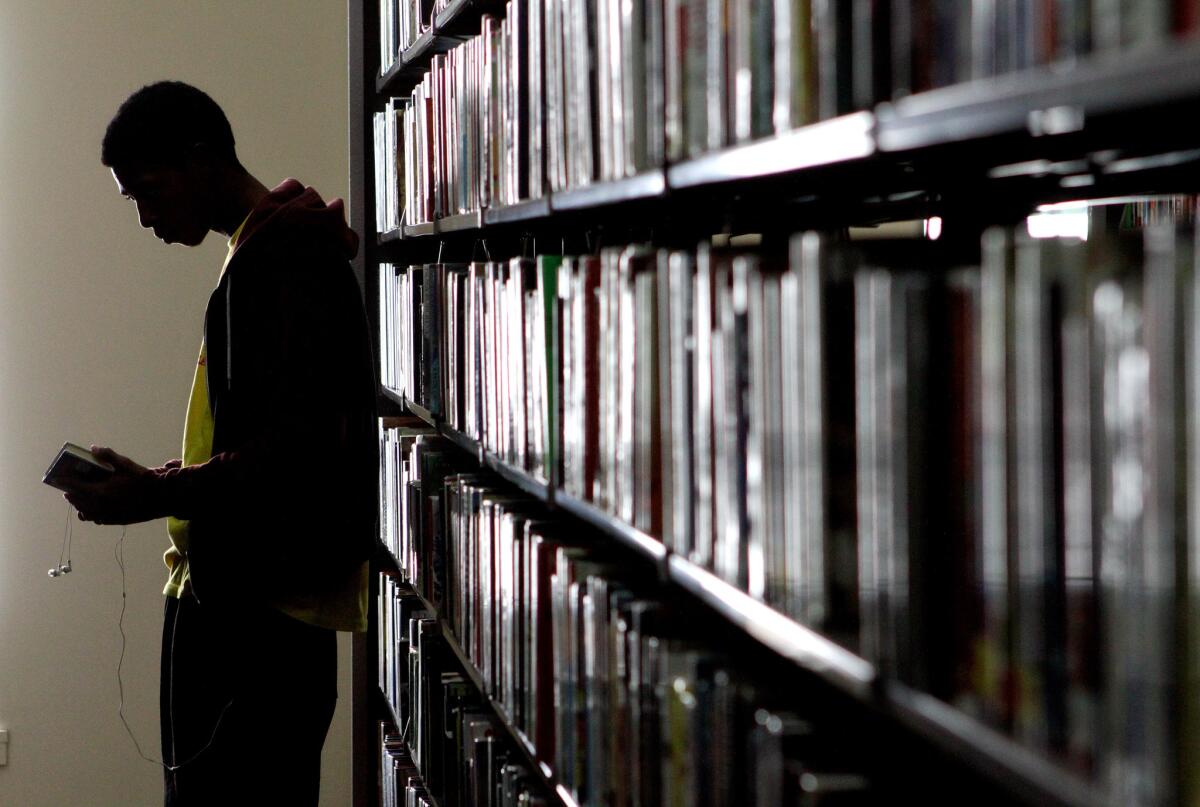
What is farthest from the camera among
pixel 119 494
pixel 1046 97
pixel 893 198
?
pixel 119 494

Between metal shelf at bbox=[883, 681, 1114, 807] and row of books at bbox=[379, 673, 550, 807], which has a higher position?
metal shelf at bbox=[883, 681, 1114, 807]

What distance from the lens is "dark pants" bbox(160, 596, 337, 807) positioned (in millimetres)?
1975

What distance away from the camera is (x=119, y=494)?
1.96m

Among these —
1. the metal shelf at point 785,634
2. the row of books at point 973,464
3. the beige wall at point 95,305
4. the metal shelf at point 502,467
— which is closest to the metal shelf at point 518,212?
the metal shelf at point 502,467

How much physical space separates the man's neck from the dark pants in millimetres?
612

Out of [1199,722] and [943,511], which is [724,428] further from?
[1199,722]

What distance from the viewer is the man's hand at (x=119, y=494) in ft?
6.35

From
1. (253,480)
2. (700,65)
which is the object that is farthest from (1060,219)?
(253,480)

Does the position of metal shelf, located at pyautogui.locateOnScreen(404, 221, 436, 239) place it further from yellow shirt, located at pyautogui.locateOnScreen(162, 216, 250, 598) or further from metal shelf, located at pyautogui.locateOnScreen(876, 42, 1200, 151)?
metal shelf, located at pyautogui.locateOnScreen(876, 42, 1200, 151)

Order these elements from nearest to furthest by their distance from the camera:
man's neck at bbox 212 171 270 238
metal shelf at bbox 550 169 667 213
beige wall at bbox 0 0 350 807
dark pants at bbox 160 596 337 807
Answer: metal shelf at bbox 550 169 667 213 → dark pants at bbox 160 596 337 807 → man's neck at bbox 212 171 270 238 → beige wall at bbox 0 0 350 807

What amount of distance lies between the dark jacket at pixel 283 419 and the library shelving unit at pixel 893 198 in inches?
7.4

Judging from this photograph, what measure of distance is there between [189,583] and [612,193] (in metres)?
1.11

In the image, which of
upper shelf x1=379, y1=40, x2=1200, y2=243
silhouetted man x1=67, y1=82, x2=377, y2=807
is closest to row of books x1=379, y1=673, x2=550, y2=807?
silhouetted man x1=67, y1=82, x2=377, y2=807

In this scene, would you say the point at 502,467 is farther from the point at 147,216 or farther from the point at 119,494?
the point at 147,216
